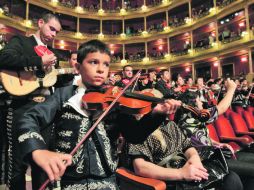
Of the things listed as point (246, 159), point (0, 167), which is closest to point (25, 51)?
point (0, 167)

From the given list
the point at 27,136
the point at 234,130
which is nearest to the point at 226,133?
the point at 234,130

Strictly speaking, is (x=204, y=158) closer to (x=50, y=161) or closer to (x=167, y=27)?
(x=50, y=161)

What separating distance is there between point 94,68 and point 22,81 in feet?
2.35

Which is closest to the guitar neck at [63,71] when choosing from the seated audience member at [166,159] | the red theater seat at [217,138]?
the seated audience member at [166,159]

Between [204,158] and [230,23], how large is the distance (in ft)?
53.6

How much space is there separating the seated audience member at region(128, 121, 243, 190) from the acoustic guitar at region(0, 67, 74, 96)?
0.79 metres

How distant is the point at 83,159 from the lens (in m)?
1.03

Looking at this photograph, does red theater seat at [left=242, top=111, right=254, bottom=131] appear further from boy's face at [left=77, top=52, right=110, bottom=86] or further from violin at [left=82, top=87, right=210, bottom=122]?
boy's face at [left=77, top=52, right=110, bottom=86]

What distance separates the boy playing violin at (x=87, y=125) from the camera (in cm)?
101

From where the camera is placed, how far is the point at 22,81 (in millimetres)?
1581

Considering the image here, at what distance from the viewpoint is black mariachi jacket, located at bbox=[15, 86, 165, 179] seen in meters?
1.01

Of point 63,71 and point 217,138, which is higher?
point 63,71

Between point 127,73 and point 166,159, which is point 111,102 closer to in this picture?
point 166,159

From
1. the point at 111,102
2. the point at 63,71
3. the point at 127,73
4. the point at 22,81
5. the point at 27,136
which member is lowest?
the point at 27,136
